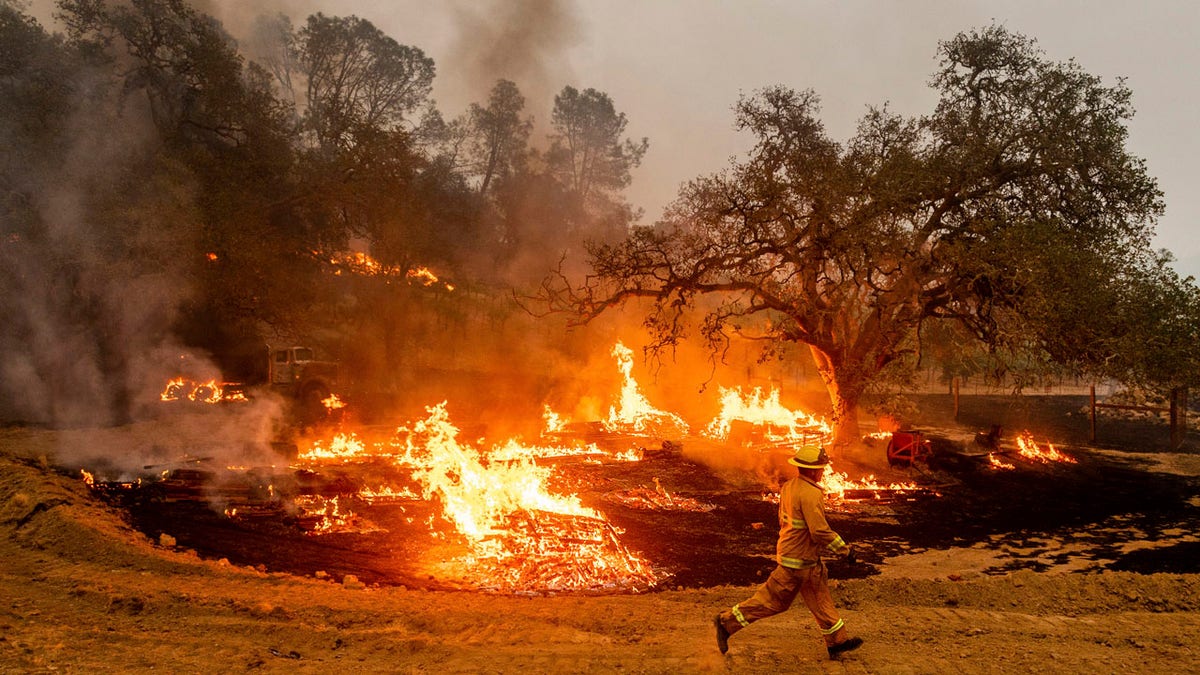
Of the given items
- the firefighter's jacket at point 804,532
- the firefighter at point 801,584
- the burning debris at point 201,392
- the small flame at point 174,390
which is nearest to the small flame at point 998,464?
the firefighter at point 801,584

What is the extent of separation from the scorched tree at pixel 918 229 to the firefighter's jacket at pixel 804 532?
992 cm

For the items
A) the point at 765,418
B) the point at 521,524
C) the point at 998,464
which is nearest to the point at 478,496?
the point at 521,524

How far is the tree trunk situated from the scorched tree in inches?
2.2

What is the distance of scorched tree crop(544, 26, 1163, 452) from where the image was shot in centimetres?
1438

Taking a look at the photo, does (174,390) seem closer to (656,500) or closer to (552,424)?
(552,424)

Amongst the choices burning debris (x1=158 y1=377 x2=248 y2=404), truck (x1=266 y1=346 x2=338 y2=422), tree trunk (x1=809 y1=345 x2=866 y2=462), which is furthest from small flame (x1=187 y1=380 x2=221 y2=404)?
tree trunk (x1=809 y1=345 x2=866 y2=462)

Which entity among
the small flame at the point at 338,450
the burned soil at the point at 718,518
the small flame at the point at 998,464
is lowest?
the burned soil at the point at 718,518

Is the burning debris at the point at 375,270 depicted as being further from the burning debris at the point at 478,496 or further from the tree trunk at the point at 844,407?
the tree trunk at the point at 844,407

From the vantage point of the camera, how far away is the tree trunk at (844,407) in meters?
17.2

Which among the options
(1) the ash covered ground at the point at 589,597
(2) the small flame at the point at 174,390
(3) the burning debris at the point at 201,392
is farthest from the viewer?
(3) the burning debris at the point at 201,392

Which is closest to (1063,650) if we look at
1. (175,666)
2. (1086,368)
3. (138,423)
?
(175,666)

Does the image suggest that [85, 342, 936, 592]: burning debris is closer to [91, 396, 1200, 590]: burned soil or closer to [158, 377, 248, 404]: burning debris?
[91, 396, 1200, 590]: burned soil

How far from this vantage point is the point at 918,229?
16.2 meters

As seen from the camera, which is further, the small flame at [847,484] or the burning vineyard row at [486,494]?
the small flame at [847,484]
